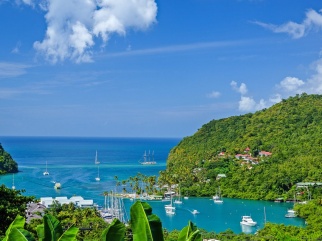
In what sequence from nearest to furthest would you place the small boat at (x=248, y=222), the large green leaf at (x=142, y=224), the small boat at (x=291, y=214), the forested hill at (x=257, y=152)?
the large green leaf at (x=142, y=224) → the small boat at (x=248, y=222) → the small boat at (x=291, y=214) → the forested hill at (x=257, y=152)

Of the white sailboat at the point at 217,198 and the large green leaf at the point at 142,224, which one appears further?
the white sailboat at the point at 217,198

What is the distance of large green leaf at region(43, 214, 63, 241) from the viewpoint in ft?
4.67

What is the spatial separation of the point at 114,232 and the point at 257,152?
34.6m

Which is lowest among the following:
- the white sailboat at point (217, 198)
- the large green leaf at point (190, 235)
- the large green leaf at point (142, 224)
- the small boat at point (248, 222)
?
the small boat at point (248, 222)

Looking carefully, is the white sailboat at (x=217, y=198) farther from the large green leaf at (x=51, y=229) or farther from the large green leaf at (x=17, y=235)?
the large green leaf at (x=17, y=235)

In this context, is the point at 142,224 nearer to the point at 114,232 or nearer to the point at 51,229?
the point at 114,232

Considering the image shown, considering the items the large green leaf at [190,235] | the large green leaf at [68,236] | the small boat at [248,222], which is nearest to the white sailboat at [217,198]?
the small boat at [248,222]

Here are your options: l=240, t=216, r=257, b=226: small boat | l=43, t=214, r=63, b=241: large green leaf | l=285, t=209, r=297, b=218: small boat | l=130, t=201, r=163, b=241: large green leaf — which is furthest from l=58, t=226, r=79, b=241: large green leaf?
l=285, t=209, r=297, b=218: small boat

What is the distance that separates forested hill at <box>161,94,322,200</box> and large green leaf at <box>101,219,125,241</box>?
26729mm

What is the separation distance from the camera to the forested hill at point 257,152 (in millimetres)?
28234

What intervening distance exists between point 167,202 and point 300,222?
9.01 meters

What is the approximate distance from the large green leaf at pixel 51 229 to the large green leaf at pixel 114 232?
0.21 meters

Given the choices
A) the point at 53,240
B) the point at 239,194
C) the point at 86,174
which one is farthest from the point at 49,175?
the point at 53,240

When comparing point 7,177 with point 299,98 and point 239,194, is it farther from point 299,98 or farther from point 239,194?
point 299,98
